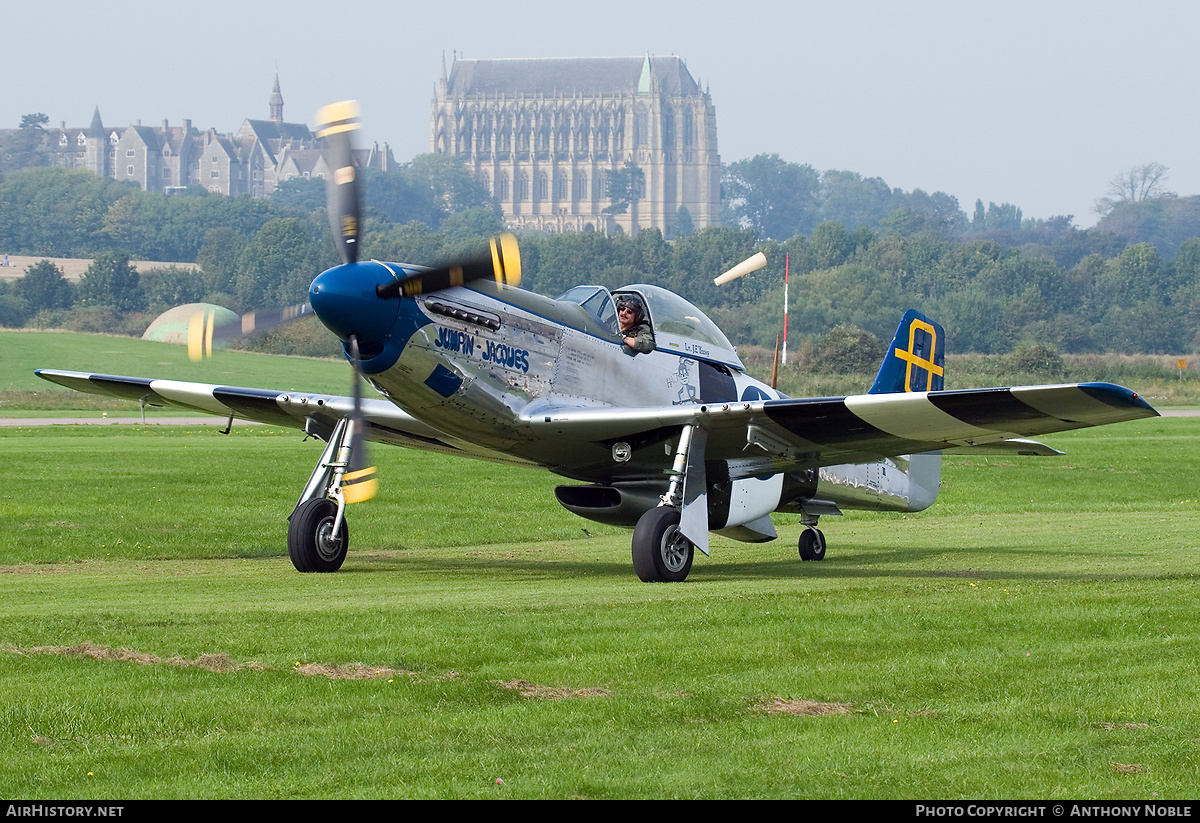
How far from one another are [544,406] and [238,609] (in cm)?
421

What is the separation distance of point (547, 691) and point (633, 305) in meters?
7.61

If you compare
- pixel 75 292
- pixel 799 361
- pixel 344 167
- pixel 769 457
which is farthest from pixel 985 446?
pixel 75 292

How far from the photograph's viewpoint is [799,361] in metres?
78.3

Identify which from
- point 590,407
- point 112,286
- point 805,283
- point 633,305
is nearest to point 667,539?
point 590,407

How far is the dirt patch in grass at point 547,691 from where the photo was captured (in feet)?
26.6

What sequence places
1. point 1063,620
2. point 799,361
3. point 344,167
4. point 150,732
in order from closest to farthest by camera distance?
point 150,732, point 1063,620, point 344,167, point 799,361

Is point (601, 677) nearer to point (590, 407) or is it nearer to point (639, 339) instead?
point (590, 407)

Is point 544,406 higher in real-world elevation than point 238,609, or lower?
higher

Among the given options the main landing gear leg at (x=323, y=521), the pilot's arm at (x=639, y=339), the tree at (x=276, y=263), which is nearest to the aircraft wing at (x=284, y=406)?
the main landing gear leg at (x=323, y=521)

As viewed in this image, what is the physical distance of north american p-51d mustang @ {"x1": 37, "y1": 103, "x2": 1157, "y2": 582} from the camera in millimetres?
13062

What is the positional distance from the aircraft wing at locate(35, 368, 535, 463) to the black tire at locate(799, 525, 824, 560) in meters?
4.41

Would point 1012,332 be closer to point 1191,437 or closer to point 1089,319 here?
point 1089,319

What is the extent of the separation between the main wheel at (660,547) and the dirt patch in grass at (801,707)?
6.12m

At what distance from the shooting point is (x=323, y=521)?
15430 millimetres
